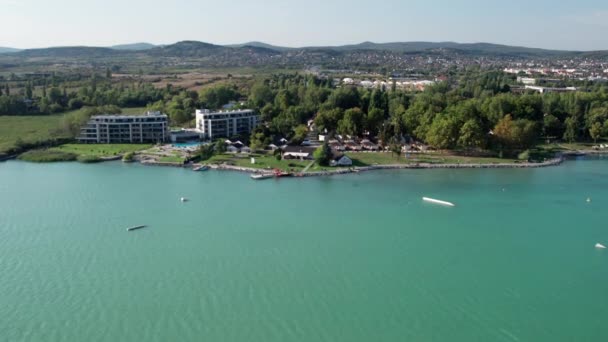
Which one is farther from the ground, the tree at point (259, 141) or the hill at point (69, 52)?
the hill at point (69, 52)

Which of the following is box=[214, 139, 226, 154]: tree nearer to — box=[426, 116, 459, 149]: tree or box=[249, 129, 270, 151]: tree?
box=[249, 129, 270, 151]: tree

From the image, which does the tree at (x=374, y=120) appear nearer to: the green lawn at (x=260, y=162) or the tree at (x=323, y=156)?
the tree at (x=323, y=156)

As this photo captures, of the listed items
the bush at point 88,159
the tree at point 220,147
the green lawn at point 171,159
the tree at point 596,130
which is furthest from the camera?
the tree at point 596,130

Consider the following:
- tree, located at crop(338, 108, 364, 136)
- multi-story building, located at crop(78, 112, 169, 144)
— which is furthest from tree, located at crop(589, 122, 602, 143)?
multi-story building, located at crop(78, 112, 169, 144)

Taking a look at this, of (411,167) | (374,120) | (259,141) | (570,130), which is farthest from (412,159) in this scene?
(570,130)

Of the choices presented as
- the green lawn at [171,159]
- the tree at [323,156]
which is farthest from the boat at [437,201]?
the green lawn at [171,159]

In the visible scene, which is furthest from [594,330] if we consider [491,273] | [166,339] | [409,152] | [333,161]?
[409,152]
